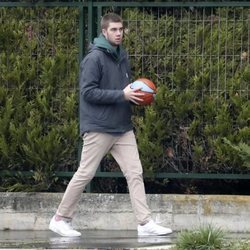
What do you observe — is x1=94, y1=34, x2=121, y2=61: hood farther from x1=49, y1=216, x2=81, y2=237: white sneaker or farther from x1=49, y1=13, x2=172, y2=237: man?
x1=49, y1=216, x2=81, y2=237: white sneaker

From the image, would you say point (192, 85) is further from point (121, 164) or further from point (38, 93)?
point (38, 93)

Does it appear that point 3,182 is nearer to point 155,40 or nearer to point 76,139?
point 76,139

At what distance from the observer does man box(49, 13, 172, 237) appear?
9336 millimetres

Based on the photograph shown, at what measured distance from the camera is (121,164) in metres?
9.56

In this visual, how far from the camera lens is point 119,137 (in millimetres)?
9516

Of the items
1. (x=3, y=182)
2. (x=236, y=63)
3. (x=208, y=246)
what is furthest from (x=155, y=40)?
(x=208, y=246)

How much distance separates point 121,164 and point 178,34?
1788 mm

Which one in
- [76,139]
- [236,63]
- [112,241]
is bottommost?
[112,241]

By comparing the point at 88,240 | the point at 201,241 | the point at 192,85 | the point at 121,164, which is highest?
the point at 192,85

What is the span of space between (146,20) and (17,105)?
63.6 inches

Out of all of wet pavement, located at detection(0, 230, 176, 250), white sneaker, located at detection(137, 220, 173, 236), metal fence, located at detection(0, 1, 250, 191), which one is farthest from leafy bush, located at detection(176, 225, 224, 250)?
metal fence, located at detection(0, 1, 250, 191)

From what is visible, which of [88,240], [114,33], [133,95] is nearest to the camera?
[133,95]

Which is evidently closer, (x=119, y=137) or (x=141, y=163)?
(x=119, y=137)

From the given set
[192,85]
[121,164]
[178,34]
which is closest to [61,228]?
[121,164]
